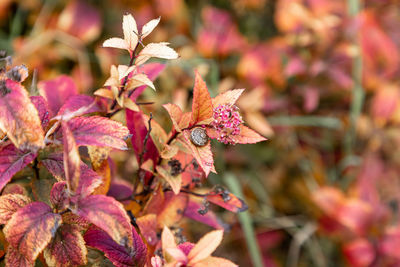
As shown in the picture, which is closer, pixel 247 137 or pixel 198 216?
pixel 247 137

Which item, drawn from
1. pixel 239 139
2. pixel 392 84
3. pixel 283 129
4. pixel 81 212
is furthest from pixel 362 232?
pixel 81 212

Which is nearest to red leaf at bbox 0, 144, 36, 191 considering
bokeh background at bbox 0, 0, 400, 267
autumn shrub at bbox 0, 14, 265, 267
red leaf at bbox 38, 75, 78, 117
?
autumn shrub at bbox 0, 14, 265, 267

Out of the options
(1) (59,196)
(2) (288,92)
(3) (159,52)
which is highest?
(3) (159,52)

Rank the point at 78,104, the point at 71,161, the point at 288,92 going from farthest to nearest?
the point at 288,92, the point at 78,104, the point at 71,161

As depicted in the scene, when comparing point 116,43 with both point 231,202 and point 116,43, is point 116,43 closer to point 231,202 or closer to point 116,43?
point 116,43

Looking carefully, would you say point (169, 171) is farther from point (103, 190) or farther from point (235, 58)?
point (235, 58)

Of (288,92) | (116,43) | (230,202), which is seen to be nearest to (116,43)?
(116,43)

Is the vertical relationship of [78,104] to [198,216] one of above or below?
above
